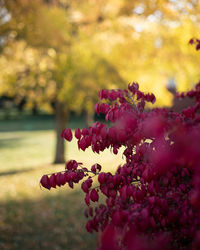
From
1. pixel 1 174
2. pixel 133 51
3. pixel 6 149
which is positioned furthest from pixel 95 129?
pixel 6 149

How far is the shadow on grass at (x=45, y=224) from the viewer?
18.1 ft

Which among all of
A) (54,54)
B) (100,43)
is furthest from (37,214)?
(54,54)

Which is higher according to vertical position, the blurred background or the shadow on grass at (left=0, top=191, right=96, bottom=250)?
the blurred background

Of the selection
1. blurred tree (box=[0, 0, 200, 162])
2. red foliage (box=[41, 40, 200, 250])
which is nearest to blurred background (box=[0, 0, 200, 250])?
blurred tree (box=[0, 0, 200, 162])

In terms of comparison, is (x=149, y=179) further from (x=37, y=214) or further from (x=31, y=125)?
→ (x=31, y=125)

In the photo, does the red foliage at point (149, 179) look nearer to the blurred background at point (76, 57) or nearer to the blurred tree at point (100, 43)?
the blurred background at point (76, 57)

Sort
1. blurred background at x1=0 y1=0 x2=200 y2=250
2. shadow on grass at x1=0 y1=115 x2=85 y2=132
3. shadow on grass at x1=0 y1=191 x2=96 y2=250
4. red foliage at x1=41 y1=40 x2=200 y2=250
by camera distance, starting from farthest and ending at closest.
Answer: shadow on grass at x1=0 y1=115 x2=85 y2=132 → blurred background at x1=0 y1=0 x2=200 y2=250 → shadow on grass at x1=0 y1=191 x2=96 y2=250 → red foliage at x1=41 y1=40 x2=200 y2=250

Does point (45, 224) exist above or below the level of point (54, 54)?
below

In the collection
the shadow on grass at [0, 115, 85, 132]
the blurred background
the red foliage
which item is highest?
the blurred background

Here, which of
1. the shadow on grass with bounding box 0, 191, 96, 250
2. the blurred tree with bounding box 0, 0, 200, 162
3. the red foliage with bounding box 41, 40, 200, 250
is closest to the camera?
the red foliage with bounding box 41, 40, 200, 250

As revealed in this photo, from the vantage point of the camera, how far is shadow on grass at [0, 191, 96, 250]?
5.51 metres

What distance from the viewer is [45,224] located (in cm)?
641

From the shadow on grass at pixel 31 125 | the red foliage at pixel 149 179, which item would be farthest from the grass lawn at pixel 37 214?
the shadow on grass at pixel 31 125

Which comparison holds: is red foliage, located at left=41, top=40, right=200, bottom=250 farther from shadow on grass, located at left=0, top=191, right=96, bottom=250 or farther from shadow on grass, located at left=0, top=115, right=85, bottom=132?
shadow on grass, located at left=0, top=115, right=85, bottom=132
